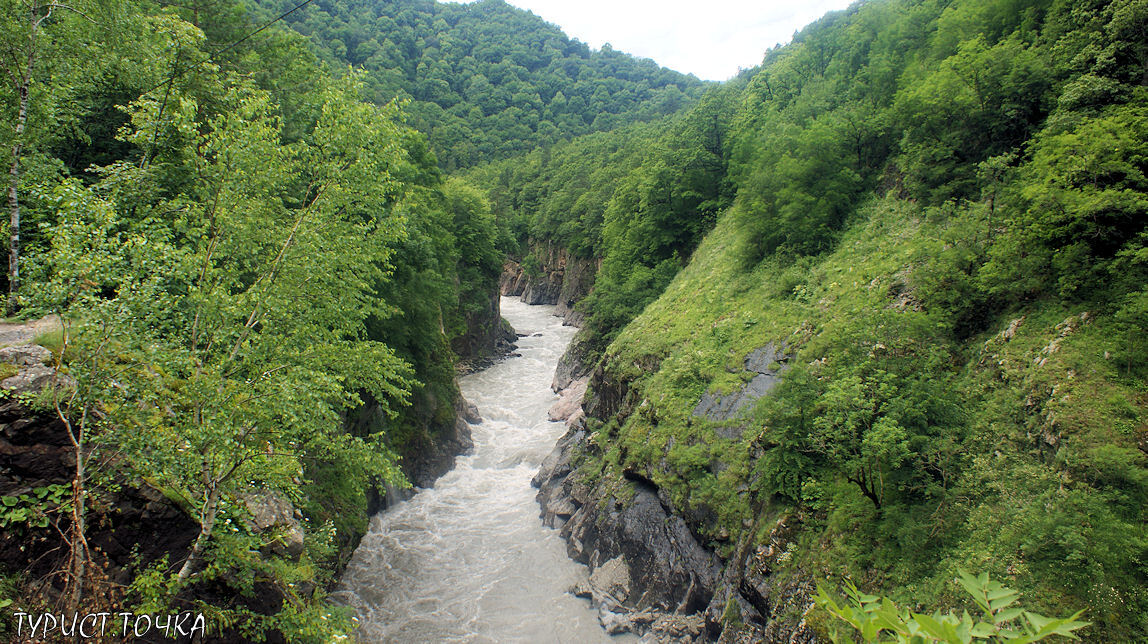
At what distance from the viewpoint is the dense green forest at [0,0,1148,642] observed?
6.47 metres

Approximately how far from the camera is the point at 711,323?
19.2m

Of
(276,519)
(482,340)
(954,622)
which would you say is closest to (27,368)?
(276,519)

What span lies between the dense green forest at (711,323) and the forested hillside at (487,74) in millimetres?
58747

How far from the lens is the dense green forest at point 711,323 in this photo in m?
6.47

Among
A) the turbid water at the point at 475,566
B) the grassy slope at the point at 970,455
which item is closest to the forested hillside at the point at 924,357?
the grassy slope at the point at 970,455

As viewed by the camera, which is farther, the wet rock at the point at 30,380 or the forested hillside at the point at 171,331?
the wet rock at the point at 30,380

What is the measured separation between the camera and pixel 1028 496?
7.73 meters

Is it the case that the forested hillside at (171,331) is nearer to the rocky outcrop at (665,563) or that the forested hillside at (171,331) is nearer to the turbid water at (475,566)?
the turbid water at (475,566)

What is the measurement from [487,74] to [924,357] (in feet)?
362

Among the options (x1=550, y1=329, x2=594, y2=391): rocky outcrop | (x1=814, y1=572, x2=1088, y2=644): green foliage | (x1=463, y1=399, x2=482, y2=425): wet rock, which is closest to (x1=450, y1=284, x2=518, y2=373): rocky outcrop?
(x1=550, y1=329, x2=594, y2=391): rocky outcrop

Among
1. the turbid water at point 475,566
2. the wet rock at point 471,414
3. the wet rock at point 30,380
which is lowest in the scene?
the turbid water at point 475,566

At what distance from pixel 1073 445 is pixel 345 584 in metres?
16.2

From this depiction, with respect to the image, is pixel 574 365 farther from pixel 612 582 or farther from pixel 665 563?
pixel 665 563

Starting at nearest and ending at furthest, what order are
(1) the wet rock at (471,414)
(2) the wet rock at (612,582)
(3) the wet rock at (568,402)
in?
(2) the wet rock at (612,582) < (1) the wet rock at (471,414) < (3) the wet rock at (568,402)
